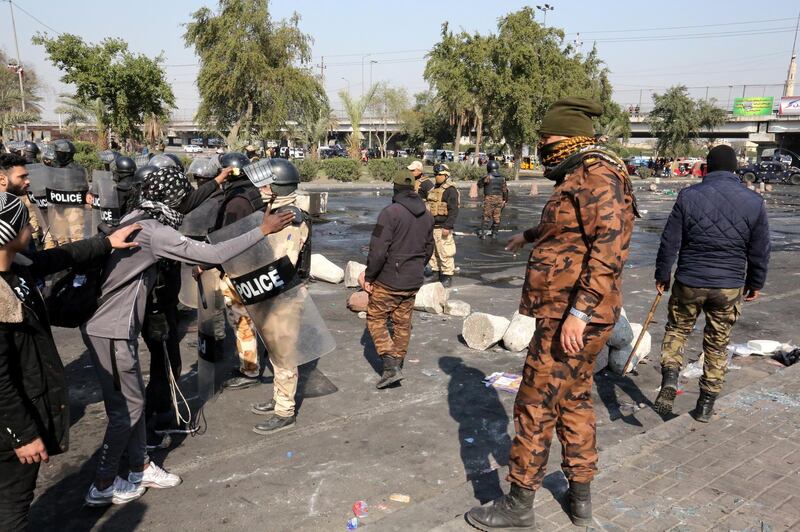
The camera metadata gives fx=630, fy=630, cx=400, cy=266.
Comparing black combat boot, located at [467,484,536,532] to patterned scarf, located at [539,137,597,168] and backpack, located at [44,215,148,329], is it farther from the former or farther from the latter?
backpack, located at [44,215,148,329]

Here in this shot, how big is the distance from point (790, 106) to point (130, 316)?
7618 centimetres

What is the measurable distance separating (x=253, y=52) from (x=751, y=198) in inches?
1166

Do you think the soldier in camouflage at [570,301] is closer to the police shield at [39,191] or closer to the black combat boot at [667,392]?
the black combat boot at [667,392]

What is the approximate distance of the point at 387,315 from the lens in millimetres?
5441

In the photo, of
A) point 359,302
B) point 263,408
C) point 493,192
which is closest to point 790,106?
point 493,192

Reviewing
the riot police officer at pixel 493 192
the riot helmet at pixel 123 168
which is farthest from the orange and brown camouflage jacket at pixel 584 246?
the riot police officer at pixel 493 192

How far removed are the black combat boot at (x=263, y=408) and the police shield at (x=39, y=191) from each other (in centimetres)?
470

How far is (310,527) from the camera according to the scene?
334 centimetres

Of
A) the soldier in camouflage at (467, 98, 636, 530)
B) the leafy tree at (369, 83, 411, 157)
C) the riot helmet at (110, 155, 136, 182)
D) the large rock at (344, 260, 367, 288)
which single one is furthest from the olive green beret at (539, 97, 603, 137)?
the leafy tree at (369, 83, 411, 157)

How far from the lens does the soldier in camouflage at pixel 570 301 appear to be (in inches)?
111

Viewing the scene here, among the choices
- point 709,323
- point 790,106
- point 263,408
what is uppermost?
point 790,106

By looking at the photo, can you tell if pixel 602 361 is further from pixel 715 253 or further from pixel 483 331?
pixel 715 253

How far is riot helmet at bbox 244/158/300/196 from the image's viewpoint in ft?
15.5

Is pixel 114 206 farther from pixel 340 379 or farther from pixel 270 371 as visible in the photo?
pixel 340 379
